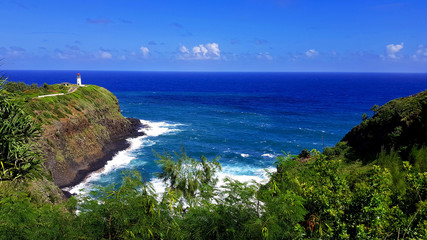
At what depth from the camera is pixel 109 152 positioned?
51531mm

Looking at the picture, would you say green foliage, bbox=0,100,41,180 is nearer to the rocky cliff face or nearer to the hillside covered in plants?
the hillside covered in plants

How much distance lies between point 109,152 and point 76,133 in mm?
7010

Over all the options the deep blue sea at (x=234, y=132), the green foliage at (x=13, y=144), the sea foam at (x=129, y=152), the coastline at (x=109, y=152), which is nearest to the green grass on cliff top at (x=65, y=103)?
the coastline at (x=109, y=152)

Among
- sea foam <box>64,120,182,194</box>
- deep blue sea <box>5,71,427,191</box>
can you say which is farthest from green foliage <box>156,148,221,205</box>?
deep blue sea <box>5,71,427,191</box>

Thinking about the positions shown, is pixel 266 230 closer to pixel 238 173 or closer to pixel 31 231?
pixel 31 231

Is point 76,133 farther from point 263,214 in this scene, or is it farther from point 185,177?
point 263,214

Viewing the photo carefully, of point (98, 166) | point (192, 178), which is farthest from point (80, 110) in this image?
point (192, 178)

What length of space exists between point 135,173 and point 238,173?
104 feet

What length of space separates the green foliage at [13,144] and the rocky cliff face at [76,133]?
11.2 meters

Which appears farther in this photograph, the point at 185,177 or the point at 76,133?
the point at 76,133

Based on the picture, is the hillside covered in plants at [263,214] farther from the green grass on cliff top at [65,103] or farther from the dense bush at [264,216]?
the green grass on cliff top at [65,103]

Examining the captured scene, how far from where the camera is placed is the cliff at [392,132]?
26.8 m

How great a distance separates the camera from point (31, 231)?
1013 cm

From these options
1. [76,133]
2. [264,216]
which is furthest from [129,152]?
[264,216]
